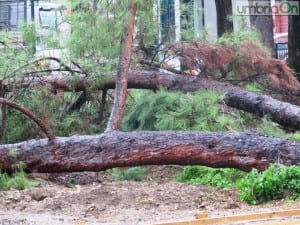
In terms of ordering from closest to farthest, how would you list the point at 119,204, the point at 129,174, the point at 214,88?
the point at 119,204 < the point at 129,174 < the point at 214,88

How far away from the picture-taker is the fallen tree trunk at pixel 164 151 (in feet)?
24.0

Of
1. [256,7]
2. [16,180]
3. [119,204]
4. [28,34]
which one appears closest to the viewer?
[119,204]

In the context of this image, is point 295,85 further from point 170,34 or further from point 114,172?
point 114,172

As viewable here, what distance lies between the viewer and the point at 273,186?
6.64 meters

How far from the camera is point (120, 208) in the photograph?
6438 millimetres

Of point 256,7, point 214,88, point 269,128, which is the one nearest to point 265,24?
point 256,7

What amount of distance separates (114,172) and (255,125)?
7.77 feet

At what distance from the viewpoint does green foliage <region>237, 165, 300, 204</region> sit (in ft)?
21.7

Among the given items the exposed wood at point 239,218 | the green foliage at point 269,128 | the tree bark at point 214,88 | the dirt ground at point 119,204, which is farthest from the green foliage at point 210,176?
the exposed wood at point 239,218

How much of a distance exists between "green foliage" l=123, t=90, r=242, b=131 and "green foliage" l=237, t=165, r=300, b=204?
182 centimetres

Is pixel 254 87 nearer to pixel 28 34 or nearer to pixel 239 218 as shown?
pixel 28 34

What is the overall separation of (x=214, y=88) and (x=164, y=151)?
2.48 meters

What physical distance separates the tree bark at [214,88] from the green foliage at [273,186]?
224cm

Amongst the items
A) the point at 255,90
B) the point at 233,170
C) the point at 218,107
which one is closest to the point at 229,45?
the point at 255,90
